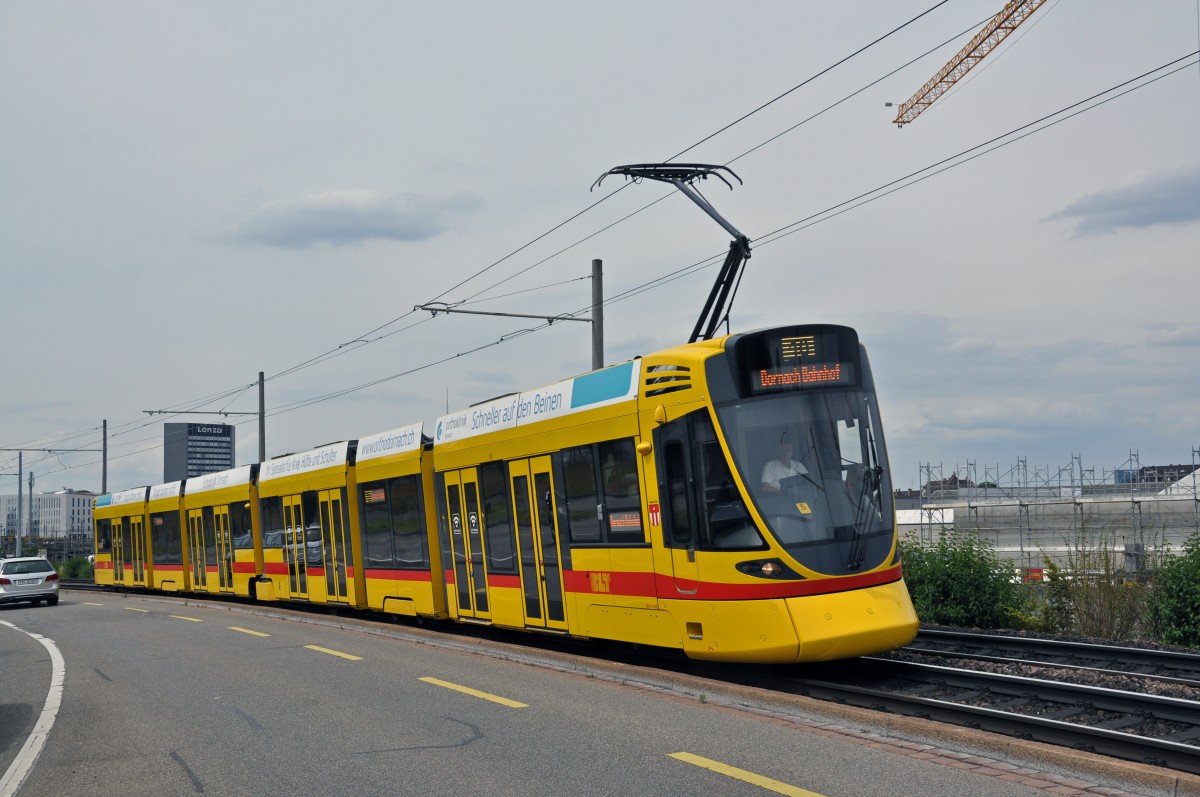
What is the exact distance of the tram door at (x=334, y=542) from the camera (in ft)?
67.8

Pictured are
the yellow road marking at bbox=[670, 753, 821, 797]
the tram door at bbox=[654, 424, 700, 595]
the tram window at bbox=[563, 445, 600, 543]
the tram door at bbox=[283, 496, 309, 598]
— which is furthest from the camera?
the tram door at bbox=[283, 496, 309, 598]

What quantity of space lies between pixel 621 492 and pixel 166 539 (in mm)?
25108

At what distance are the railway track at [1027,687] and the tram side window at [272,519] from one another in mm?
11776

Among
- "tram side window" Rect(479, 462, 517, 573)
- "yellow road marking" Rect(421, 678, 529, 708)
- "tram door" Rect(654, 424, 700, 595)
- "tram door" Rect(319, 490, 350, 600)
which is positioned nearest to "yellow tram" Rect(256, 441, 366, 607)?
"tram door" Rect(319, 490, 350, 600)

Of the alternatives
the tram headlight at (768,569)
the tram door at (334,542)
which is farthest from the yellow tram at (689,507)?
the tram door at (334,542)

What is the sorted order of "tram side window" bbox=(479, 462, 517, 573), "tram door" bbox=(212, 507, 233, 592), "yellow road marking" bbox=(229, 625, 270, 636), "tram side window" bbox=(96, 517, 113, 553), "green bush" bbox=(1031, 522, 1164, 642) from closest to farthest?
"tram side window" bbox=(479, 462, 517, 573) → "green bush" bbox=(1031, 522, 1164, 642) → "yellow road marking" bbox=(229, 625, 270, 636) → "tram door" bbox=(212, 507, 233, 592) → "tram side window" bbox=(96, 517, 113, 553)

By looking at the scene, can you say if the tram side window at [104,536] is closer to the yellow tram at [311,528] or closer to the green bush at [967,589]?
the yellow tram at [311,528]

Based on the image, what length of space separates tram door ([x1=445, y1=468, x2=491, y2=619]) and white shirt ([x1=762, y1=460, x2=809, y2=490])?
573 centimetres

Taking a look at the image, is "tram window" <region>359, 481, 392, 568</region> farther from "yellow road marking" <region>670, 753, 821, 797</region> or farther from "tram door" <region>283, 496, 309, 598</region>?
"yellow road marking" <region>670, 753, 821, 797</region>

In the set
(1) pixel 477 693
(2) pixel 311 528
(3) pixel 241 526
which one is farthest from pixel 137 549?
(1) pixel 477 693

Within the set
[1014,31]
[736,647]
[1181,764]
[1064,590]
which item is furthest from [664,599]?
[1014,31]

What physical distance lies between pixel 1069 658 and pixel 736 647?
3.94m

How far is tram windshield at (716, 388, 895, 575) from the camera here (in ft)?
34.0

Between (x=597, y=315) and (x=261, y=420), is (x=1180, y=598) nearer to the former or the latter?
(x=597, y=315)
